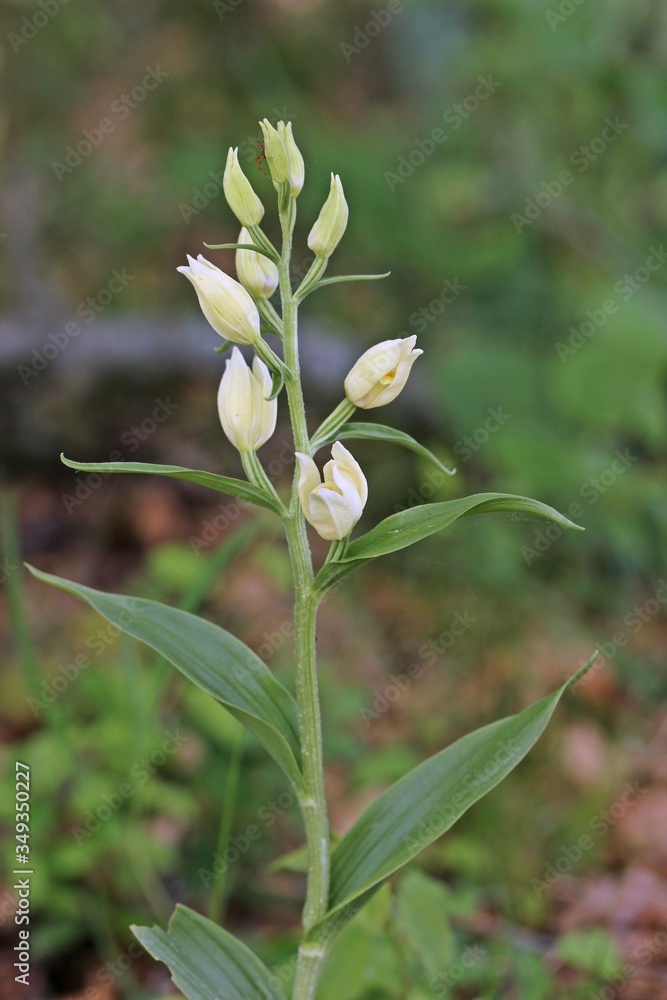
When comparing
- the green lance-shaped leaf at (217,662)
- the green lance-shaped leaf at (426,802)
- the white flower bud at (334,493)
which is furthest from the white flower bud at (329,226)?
the green lance-shaped leaf at (426,802)

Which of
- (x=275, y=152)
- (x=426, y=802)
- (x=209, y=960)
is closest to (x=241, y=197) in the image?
(x=275, y=152)

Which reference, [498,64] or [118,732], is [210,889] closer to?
[118,732]

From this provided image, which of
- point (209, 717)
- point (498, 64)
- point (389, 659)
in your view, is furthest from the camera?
point (498, 64)

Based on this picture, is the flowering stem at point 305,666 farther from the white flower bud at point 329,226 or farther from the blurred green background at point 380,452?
the blurred green background at point 380,452

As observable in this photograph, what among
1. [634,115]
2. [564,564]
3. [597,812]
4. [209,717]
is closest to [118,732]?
[209,717]

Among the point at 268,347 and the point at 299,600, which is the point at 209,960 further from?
the point at 268,347

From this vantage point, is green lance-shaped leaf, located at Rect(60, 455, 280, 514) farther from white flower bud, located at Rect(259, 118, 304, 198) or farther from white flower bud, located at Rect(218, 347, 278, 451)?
white flower bud, located at Rect(259, 118, 304, 198)

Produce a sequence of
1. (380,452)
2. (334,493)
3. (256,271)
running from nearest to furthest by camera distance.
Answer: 1. (334,493)
2. (256,271)
3. (380,452)
